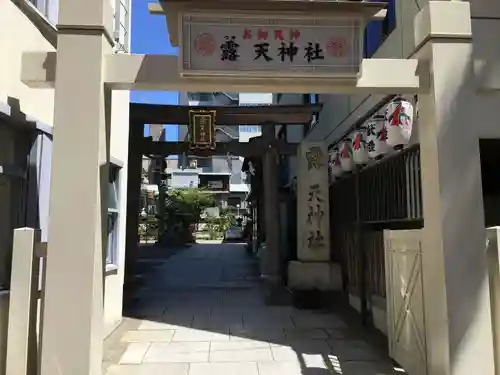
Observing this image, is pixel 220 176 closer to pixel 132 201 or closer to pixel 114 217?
pixel 132 201

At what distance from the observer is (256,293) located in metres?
11.0

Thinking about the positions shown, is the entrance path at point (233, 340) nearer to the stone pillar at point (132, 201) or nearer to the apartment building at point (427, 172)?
the apartment building at point (427, 172)

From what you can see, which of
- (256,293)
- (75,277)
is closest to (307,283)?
(256,293)

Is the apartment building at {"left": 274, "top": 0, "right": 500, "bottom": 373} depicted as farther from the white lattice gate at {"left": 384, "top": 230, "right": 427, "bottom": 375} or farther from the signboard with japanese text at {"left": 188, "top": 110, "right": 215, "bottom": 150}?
the signboard with japanese text at {"left": 188, "top": 110, "right": 215, "bottom": 150}

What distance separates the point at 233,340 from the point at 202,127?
597 cm

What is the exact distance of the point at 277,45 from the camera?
448 centimetres

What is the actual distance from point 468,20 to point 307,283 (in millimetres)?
6617

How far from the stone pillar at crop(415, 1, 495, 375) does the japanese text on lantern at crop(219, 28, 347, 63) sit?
1018mm

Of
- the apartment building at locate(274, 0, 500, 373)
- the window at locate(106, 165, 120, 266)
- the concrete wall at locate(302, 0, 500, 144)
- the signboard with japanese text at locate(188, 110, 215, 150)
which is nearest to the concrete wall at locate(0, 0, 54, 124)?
the window at locate(106, 165, 120, 266)

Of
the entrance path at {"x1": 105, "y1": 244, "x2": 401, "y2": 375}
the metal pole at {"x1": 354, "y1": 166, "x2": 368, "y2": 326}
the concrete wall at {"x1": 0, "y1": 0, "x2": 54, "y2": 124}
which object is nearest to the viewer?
the concrete wall at {"x1": 0, "y1": 0, "x2": 54, "y2": 124}

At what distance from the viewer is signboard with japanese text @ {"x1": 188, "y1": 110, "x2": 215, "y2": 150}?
36.6 ft

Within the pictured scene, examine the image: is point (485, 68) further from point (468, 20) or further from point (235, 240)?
point (235, 240)

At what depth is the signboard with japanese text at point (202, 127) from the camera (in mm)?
11156

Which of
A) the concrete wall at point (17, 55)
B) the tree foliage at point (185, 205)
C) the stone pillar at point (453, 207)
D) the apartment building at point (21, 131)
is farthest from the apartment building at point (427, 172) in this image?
the tree foliage at point (185, 205)
